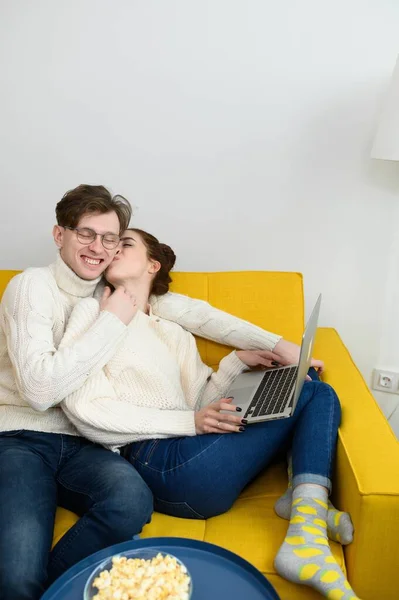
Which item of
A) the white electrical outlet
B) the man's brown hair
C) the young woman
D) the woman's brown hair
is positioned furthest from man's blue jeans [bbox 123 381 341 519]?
the white electrical outlet

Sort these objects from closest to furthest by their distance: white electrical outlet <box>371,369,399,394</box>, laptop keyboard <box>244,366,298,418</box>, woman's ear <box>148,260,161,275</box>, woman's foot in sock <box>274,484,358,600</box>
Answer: woman's foot in sock <box>274,484,358,600</box>
laptop keyboard <box>244,366,298,418</box>
woman's ear <box>148,260,161,275</box>
white electrical outlet <box>371,369,399,394</box>

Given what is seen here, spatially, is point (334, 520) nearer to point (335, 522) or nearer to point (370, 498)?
point (335, 522)

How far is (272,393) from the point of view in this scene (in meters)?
1.58

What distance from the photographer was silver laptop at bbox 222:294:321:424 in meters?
1.38

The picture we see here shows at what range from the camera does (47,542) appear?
1.29 metres

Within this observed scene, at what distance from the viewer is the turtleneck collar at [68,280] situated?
165 centimetres

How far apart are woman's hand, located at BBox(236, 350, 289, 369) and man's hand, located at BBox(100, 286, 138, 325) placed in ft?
1.22

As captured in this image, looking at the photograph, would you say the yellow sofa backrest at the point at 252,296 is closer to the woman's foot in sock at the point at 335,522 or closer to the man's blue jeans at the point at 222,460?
the man's blue jeans at the point at 222,460

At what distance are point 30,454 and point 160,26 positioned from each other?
1549mm

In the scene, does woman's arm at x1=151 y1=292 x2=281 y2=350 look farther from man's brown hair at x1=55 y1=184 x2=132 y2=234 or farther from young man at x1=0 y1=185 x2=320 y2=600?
man's brown hair at x1=55 y1=184 x2=132 y2=234

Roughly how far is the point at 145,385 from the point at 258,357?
15.0 inches

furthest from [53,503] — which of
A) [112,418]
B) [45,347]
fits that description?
[45,347]

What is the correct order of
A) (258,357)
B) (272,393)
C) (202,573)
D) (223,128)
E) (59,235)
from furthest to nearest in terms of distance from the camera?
(223,128) < (258,357) < (59,235) < (272,393) < (202,573)

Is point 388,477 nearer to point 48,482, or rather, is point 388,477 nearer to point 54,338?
point 48,482
